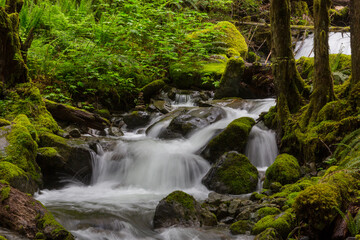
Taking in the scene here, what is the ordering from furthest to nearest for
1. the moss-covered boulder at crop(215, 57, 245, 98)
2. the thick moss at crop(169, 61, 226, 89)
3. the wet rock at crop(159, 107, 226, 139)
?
the thick moss at crop(169, 61, 226, 89)
the moss-covered boulder at crop(215, 57, 245, 98)
the wet rock at crop(159, 107, 226, 139)

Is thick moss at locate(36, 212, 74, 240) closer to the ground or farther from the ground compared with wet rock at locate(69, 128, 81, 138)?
farther from the ground

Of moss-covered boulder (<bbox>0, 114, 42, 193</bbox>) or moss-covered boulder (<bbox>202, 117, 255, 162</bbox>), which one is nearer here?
moss-covered boulder (<bbox>0, 114, 42, 193</bbox>)

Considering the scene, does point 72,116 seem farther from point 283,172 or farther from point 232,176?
point 283,172

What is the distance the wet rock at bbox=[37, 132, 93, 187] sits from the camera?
20.1 ft

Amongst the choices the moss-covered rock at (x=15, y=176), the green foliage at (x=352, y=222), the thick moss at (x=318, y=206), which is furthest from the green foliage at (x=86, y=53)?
the green foliage at (x=352, y=222)

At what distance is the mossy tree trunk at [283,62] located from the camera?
7.25 meters

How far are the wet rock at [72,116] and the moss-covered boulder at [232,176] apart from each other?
3845 millimetres

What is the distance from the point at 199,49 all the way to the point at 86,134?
224 inches

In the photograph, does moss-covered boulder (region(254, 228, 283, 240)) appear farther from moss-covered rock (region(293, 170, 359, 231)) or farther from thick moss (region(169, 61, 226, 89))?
thick moss (region(169, 61, 226, 89))

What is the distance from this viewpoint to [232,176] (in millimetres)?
6090

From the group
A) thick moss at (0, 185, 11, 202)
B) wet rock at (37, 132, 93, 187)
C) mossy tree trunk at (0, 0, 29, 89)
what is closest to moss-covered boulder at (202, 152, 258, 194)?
wet rock at (37, 132, 93, 187)

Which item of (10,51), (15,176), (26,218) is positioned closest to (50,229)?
(26,218)

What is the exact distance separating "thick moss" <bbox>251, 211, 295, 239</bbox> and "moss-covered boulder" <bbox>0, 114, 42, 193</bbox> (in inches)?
140

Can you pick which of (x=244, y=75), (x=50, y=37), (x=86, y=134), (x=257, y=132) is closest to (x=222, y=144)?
(x=257, y=132)
